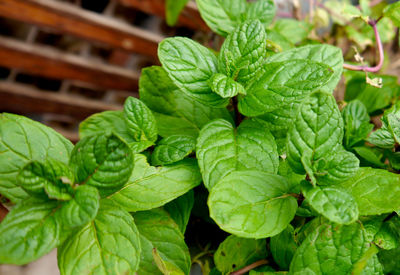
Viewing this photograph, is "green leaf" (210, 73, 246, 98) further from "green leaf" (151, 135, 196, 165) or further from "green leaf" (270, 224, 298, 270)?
"green leaf" (270, 224, 298, 270)

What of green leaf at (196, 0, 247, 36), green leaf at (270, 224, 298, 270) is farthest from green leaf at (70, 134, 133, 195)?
green leaf at (196, 0, 247, 36)

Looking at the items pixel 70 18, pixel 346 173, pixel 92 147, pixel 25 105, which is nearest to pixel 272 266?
pixel 346 173

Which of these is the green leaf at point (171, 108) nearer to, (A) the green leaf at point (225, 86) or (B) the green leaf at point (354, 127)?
(A) the green leaf at point (225, 86)

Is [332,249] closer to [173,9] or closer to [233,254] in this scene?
[233,254]

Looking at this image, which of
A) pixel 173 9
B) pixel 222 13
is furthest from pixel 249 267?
pixel 173 9

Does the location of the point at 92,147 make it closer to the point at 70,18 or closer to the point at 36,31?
the point at 70,18
